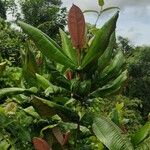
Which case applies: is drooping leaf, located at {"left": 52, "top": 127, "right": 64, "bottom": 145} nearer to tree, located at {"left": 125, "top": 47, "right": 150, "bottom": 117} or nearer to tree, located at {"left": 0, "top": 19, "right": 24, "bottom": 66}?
tree, located at {"left": 0, "top": 19, "right": 24, "bottom": 66}

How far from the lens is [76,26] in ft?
7.43

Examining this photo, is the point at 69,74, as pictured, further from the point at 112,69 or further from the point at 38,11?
the point at 38,11

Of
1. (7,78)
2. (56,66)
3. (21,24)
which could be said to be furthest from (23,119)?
(7,78)

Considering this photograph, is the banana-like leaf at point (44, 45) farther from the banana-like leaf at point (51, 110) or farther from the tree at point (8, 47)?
the tree at point (8, 47)

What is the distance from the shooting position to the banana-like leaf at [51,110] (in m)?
2.15

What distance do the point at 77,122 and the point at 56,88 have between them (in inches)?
7.2

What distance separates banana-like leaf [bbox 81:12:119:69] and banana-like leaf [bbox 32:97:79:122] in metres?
0.24

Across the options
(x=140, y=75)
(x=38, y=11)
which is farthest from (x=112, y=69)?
(x=140, y=75)

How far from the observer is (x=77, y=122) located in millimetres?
2305

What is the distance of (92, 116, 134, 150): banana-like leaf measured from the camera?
2.09 meters

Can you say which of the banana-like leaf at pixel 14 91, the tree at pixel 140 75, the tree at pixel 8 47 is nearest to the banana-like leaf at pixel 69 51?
the banana-like leaf at pixel 14 91

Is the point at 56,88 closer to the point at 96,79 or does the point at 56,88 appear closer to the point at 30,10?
the point at 96,79

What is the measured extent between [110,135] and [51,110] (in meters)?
0.28

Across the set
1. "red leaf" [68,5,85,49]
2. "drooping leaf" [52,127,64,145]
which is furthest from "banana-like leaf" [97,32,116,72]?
"drooping leaf" [52,127,64,145]
